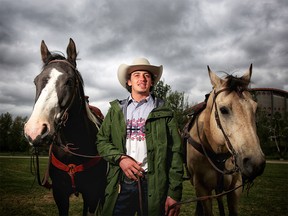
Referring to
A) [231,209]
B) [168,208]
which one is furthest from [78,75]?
[231,209]

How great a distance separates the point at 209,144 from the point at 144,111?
1483 millimetres

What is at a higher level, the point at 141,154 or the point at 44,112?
the point at 44,112

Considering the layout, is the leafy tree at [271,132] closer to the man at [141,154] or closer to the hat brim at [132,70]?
the hat brim at [132,70]

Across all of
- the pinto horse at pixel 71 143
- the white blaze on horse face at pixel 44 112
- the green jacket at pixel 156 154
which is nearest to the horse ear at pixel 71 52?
the pinto horse at pixel 71 143

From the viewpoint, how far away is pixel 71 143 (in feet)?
9.96

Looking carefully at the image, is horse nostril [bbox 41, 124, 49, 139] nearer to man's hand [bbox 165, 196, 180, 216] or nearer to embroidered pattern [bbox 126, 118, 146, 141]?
embroidered pattern [bbox 126, 118, 146, 141]

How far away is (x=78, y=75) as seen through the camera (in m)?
3.13

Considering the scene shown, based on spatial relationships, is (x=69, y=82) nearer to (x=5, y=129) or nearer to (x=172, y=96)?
(x=172, y=96)

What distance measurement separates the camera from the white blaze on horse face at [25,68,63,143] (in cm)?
223

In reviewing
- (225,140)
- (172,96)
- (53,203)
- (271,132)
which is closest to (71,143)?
(225,140)

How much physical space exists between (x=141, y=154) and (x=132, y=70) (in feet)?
3.58

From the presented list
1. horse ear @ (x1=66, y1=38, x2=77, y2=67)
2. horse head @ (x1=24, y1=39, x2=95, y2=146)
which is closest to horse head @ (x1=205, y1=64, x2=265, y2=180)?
horse head @ (x1=24, y1=39, x2=95, y2=146)

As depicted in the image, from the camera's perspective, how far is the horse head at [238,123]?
2.41 meters

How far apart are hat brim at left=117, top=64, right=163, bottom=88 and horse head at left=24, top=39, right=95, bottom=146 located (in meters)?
0.56
